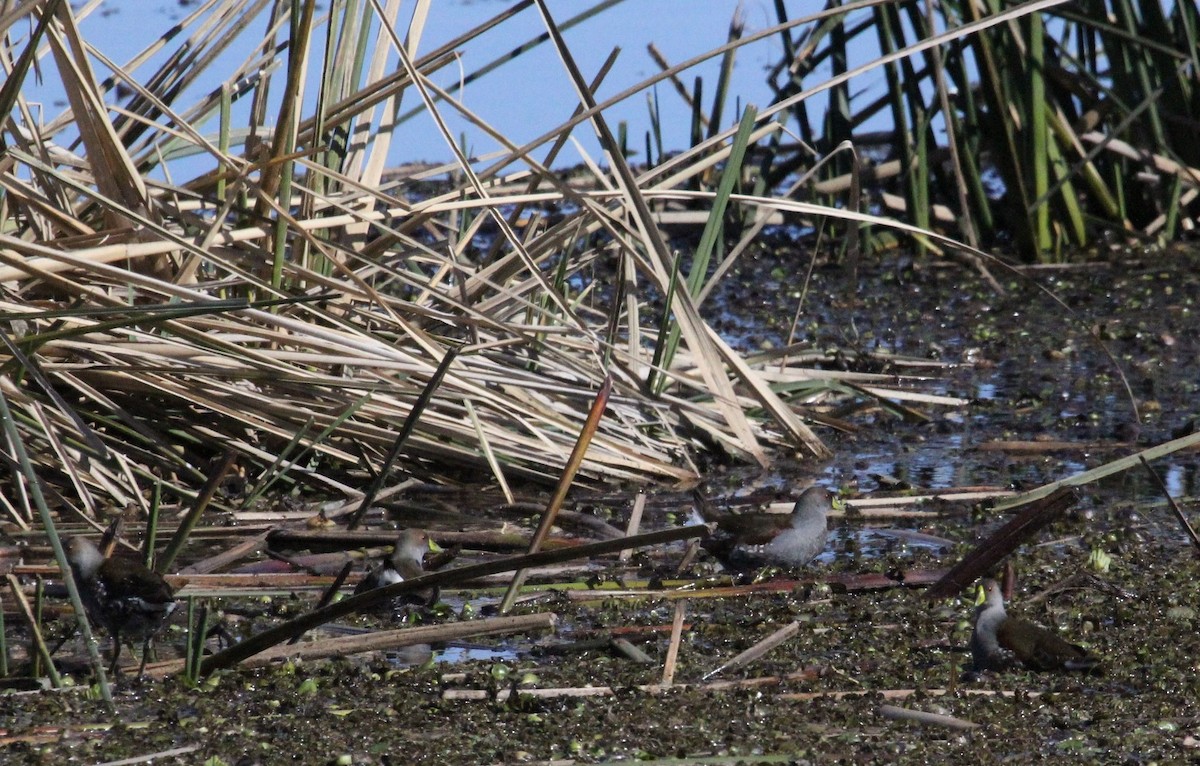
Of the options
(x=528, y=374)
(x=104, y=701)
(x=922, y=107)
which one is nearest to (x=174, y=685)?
(x=104, y=701)

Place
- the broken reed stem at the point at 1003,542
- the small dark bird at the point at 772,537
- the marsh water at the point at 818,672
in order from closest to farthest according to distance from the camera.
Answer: the marsh water at the point at 818,672, the broken reed stem at the point at 1003,542, the small dark bird at the point at 772,537

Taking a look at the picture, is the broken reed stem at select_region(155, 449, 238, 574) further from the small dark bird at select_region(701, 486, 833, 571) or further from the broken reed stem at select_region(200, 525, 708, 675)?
the small dark bird at select_region(701, 486, 833, 571)

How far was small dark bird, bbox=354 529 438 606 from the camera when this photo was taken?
3084 mm

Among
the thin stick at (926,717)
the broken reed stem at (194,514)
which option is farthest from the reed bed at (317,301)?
the thin stick at (926,717)

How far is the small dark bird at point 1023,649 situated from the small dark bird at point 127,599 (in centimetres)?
146

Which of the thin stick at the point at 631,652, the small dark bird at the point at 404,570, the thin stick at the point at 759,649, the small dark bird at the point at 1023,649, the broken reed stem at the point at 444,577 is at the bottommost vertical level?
the small dark bird at the point at 1023,649

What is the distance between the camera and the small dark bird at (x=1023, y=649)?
2.68 metres

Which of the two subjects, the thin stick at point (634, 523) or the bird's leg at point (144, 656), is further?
the thin stick at point (634, 523)

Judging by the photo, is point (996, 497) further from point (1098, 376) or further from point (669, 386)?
point (1098, 376)

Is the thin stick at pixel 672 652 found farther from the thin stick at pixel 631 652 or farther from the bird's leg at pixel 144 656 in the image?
the bird's leg at pixel 144 656

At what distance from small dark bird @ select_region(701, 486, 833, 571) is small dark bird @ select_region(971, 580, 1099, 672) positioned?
2.23 feet

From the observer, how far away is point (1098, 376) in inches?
226

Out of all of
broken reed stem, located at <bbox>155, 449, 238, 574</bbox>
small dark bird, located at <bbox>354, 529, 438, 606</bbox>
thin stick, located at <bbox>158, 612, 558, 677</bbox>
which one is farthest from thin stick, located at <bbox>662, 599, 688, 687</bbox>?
broken reed stem, located at <bbox>155, 449, 238, 574</bbox>

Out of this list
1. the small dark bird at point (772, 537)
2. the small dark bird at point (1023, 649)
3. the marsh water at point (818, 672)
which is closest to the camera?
the marsh water at point (818, 672)
